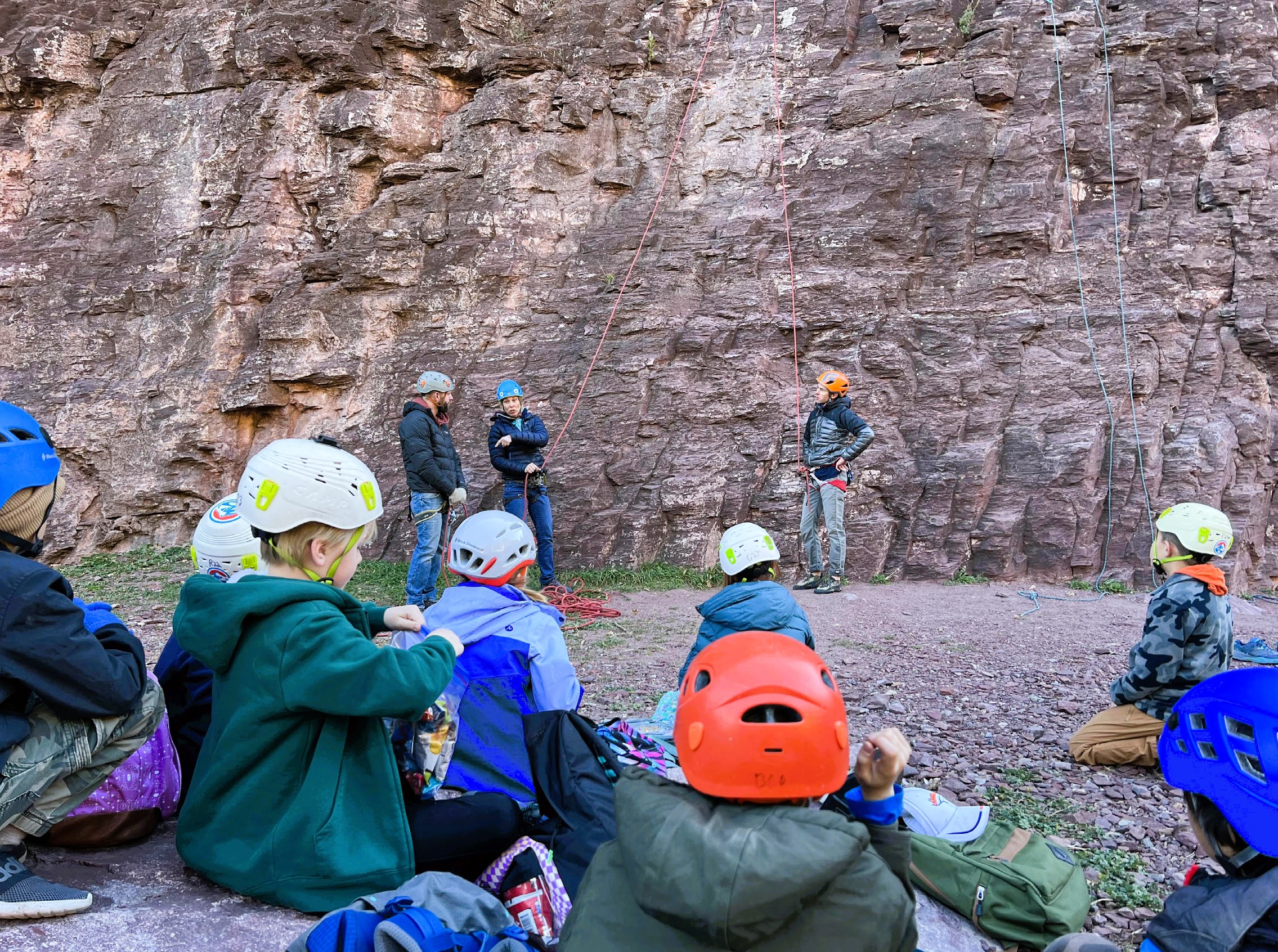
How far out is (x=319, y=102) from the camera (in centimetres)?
1278

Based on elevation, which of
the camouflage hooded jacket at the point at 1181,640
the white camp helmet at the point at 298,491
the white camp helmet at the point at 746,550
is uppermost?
the white camp helmet at the point at 298,491

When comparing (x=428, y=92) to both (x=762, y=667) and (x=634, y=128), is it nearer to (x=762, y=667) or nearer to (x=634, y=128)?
(x=634, y=128)

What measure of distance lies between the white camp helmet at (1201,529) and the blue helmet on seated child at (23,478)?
Result: 4634 mm

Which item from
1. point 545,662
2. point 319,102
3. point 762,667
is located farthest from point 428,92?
point 762,667

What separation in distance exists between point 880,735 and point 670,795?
1.61 ft

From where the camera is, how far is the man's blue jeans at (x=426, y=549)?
865 centimetres

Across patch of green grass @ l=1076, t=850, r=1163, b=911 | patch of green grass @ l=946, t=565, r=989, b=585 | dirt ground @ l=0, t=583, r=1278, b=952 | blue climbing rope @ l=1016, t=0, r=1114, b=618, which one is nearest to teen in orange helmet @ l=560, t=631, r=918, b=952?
dirt ground @ l=0, t=583, r=1278, b=952

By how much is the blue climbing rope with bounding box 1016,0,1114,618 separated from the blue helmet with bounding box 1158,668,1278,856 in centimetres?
661

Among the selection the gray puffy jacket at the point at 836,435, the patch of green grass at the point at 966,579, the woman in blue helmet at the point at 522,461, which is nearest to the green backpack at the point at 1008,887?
the woman in blue helmet at the point at 522,461

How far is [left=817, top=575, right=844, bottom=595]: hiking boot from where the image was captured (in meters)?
9.45

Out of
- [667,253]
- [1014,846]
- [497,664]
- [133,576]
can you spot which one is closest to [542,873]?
[497,664]

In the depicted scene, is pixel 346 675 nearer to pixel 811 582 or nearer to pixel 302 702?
pixel 302 702

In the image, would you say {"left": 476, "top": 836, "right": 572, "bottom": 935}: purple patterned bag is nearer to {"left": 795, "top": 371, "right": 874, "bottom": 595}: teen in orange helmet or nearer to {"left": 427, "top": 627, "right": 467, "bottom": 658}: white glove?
{"left": 427, "top": 627, "right": 467, "bottom": 658}: white glove

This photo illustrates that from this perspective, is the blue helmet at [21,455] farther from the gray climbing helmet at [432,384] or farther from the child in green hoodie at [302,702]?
the gray climbing helmet at [432,384]
